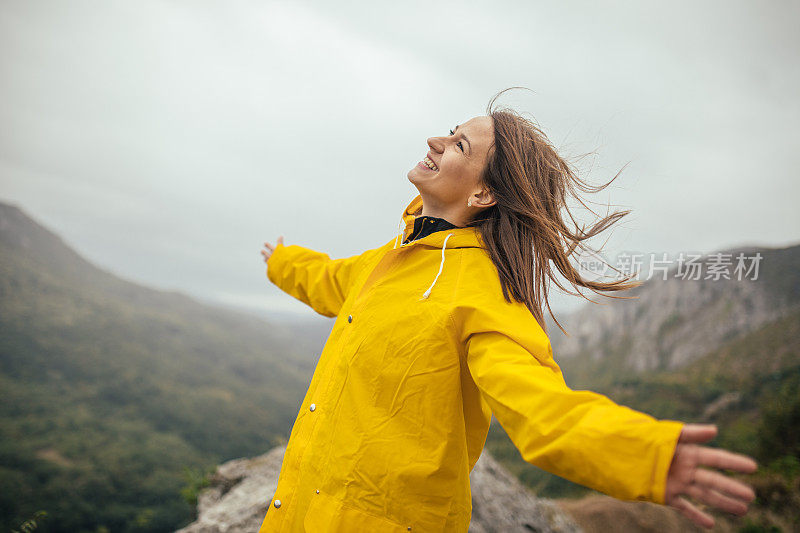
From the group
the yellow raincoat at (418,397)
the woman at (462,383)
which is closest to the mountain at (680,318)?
the woman at (462,383)

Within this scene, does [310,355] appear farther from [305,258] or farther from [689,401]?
[305,258]

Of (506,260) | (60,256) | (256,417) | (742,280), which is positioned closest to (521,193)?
(506,260)

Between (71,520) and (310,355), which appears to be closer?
(71,520)

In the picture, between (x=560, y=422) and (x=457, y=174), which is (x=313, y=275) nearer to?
(x=457, y=174)

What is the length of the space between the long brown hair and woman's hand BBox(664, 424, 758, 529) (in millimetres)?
921

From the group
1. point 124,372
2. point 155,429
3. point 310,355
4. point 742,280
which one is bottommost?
→ point 155,429

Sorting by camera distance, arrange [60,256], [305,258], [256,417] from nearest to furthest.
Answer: [305,258]
[256,417]
[60,256]

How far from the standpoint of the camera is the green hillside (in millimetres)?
18562

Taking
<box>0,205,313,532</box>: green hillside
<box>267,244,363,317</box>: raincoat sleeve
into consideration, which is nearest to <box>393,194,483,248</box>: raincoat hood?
<box>267,244,363,317</box>: raincoat sleeve

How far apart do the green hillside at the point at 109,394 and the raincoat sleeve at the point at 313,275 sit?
14.8 ft

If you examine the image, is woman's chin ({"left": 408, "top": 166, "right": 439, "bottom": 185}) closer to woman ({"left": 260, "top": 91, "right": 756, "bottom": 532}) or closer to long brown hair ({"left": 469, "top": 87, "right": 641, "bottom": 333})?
woman ({"left": 260, "top": 91, "right": 756, "bottom": 532})

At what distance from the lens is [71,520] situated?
1580 centimetres

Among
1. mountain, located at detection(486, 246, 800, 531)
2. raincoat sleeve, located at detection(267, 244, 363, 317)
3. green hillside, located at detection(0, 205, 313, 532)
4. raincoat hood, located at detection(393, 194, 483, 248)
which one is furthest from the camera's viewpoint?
green hillside, located at detection(0, 205, 313, 532)

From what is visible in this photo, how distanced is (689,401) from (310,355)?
6281 centimetres
